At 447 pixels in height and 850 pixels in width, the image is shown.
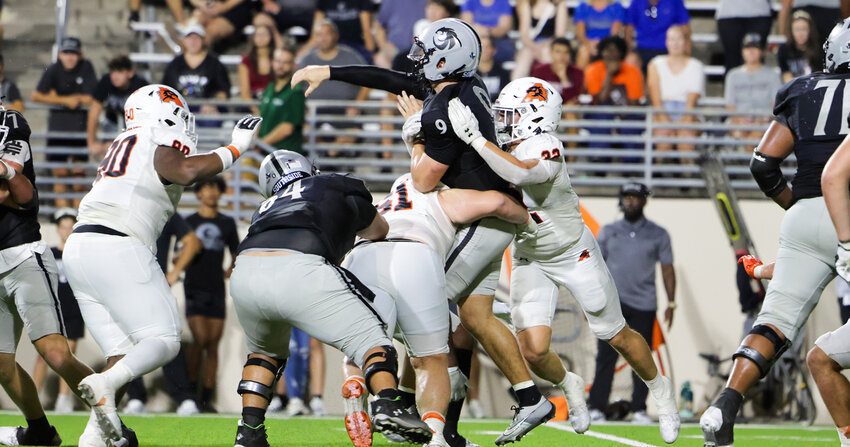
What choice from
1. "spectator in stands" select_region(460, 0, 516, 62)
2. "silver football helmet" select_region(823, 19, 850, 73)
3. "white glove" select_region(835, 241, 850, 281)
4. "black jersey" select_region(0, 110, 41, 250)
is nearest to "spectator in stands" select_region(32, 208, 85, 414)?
"black jersey" select_region(0, 110, 41, 250)

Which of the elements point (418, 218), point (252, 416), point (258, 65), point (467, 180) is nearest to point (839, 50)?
point (467, 180)

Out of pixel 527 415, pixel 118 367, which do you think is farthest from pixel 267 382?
pixel 527 415

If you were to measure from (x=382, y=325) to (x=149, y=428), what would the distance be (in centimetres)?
352

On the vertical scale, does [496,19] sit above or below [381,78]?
above

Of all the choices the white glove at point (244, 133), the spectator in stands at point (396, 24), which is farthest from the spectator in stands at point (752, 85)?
the white glove at point (244, 133)

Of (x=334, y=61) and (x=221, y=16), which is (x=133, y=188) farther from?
(x=221, y=16)

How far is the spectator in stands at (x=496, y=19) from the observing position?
12203mm

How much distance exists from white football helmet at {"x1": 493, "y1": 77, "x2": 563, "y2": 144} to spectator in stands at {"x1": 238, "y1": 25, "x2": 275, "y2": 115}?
235 inches

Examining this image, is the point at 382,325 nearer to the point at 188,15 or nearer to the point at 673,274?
the point at 673,274

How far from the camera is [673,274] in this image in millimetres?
10438

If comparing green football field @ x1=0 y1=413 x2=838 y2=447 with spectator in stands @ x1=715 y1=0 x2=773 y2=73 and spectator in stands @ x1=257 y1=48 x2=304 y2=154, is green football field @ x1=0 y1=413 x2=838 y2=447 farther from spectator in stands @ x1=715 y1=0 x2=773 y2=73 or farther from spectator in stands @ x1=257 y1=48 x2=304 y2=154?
spectator in stands @ x1=715 y1=0 x2=773 y2=73

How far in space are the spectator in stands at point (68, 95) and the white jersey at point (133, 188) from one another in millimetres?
6105

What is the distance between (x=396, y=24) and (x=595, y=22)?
2298 mm

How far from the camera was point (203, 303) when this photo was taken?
10453mm
